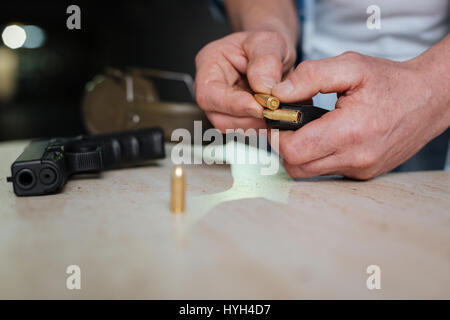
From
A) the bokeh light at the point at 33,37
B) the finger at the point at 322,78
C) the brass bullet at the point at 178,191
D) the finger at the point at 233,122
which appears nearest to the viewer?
the brass bullet at the point at 178,191

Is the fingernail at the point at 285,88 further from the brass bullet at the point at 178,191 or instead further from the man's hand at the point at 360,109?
the brass bullet at the point at 178,191

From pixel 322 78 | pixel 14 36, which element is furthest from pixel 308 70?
pixel 14 36

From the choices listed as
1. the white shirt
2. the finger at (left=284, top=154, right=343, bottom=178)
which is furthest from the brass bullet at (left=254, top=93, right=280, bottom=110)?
the white shirt

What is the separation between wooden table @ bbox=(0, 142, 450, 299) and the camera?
34 centimetres

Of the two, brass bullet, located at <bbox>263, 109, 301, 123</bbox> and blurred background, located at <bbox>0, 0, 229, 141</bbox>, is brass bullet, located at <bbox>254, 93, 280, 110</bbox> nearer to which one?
brass bullet, located at <bbox>263, 109, 301, 123</bbox>

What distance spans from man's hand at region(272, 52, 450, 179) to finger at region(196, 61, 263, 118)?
0.06 m

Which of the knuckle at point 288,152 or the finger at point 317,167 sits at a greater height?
the knuckle at point 288,152

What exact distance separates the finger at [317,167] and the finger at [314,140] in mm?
14

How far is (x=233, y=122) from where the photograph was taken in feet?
2.68

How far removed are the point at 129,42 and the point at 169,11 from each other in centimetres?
127

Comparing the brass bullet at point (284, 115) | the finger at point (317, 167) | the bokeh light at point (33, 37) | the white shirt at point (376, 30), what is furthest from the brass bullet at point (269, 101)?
the bokeh light at point (33, 37)

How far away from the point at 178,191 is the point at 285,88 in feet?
0.90

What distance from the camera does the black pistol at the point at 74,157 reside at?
0.62 m

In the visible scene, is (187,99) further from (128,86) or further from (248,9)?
(248,9)
